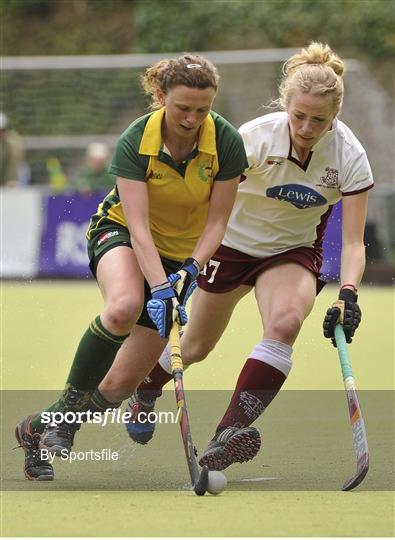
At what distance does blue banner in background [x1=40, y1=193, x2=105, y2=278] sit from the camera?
1374 centimetres

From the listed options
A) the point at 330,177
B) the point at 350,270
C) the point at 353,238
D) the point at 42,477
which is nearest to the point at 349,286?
the point at 350,270

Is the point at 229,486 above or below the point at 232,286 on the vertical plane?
below

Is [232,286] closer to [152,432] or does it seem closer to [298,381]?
[152,432]

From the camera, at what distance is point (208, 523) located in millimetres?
3658

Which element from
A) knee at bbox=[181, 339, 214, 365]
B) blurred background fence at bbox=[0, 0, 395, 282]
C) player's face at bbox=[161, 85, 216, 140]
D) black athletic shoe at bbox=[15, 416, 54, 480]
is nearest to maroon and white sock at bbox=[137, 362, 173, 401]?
knee at bbox=[181, 339, 214, 365]

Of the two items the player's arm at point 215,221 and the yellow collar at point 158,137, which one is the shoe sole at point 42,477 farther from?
the yellow collar at point 158,137

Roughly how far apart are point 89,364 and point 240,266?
83 centimetres

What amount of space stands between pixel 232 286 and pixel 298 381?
2563mm

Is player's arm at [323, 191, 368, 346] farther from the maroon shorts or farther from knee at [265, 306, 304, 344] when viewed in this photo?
the maroon shorts

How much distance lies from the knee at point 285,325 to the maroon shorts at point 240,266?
330mm

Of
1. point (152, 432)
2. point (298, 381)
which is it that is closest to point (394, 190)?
point (298, 381)

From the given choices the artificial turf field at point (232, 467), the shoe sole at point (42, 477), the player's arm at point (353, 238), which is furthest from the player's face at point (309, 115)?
the shoe sole at point (42, 477)

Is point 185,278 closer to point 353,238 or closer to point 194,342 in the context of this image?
point 353,238

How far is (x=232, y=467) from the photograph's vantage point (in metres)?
5.16
